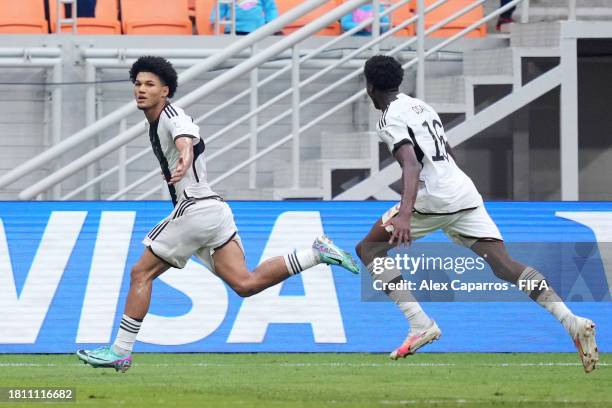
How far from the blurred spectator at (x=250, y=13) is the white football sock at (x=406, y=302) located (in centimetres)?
753

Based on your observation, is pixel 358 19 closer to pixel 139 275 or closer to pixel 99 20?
pixel 99 20

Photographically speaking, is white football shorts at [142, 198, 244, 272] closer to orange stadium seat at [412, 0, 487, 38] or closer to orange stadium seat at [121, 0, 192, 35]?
orange stadium seat at [121, 0, 192, 35]

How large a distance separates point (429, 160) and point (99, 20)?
8.24 meters

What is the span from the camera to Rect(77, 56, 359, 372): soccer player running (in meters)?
9.05

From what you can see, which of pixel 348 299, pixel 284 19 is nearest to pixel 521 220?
pixel 348 299

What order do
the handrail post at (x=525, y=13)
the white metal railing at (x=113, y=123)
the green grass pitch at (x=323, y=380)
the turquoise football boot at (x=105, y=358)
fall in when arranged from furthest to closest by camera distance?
the handrail post at (x=525, y=13), the white metal railing at (x=113, y=123), the turquoise football boot at (x=105, y=358), the green grass pitch at (x=323, y=380)

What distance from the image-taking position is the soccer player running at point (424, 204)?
9234 millimetres

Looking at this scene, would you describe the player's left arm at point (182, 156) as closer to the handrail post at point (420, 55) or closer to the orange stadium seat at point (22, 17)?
the handrail post at point (420, 55)

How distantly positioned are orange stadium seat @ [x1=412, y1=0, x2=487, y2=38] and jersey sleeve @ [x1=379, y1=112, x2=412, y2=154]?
7.64 meters

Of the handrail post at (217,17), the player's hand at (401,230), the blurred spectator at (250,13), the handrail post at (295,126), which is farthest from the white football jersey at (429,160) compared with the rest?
the blurred spectator at (250,13)

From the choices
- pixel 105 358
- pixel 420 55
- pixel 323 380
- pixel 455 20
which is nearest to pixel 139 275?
pixel 105 358

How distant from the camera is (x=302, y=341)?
1167 cm

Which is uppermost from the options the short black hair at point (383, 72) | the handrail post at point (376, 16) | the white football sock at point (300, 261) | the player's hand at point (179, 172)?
the handrail post at point (376, 16)

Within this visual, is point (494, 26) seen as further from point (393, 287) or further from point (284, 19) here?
point (393, 287)
